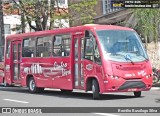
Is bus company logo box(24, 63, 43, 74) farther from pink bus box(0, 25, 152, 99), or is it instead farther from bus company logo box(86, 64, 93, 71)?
bus company logo box(86, 64, 93, 71)

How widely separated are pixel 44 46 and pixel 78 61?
3117 mm

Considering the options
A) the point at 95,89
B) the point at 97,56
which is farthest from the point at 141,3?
the point at 95,89

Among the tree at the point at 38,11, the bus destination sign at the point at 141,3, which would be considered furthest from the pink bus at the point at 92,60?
the tree at the point at 38,11

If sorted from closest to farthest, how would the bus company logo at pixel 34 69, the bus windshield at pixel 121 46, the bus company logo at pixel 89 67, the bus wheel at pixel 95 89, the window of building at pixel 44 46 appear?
the bus windshield at pixel 121 46 → the bus wheel at pixel 95 89 → the bus company logo at pixel 89 67 → the window of building at pixel 44 46 → the bus company logo at pixel 34 69

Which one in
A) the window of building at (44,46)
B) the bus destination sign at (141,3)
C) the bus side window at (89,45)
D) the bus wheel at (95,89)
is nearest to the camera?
the bus wheel at (95,89)

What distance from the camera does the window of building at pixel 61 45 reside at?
1838 centimetres

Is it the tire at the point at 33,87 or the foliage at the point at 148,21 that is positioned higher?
the foliage at the point at 148,21

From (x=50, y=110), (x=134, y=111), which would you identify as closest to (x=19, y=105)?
(x=50, y=110)

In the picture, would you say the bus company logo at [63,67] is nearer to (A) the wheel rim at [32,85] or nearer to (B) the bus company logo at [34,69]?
(B) the bus company logo at [34,69]

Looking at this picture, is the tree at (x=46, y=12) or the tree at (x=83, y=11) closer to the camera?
the tree at (x=46, y=12)

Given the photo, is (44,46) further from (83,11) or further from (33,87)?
(83,11)

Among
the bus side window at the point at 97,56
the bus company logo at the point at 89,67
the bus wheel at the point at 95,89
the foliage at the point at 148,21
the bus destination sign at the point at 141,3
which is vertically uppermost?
the bus destination sign at the point at 141,3

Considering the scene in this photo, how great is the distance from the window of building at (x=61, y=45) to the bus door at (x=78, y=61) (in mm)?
558

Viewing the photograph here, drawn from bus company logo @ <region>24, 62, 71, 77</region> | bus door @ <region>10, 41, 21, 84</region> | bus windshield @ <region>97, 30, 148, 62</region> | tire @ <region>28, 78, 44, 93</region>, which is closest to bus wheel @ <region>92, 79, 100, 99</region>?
bus windshield @ <region>97, 30, 148, 62</region>
